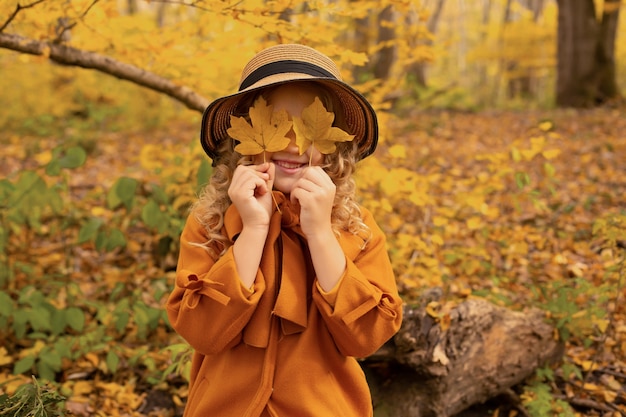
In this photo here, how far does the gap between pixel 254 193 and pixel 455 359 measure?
1499mm

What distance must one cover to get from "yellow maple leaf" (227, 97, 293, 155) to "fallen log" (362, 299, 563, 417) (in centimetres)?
137

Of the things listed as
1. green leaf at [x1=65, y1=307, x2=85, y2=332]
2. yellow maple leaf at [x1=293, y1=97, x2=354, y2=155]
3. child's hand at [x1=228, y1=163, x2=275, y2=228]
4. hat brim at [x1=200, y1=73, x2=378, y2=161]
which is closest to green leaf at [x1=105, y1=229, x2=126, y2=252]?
green leaf at [x1=65, y1=307, x2=85, y2=332]

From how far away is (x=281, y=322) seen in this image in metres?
1.45

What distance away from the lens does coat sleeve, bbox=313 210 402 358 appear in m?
1.36

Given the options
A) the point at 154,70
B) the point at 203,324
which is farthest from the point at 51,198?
the point at 203,324

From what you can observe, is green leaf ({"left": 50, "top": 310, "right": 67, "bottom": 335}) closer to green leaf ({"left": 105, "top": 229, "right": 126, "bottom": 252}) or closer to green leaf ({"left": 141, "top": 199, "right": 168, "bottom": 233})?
green leaf ({"left": 105, "top": 229, "right": 126, "bottom": 252})

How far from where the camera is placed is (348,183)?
63.1 inches

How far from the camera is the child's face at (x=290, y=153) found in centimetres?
145

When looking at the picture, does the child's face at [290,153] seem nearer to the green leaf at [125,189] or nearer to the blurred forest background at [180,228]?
the blurred forest background at [180,228]

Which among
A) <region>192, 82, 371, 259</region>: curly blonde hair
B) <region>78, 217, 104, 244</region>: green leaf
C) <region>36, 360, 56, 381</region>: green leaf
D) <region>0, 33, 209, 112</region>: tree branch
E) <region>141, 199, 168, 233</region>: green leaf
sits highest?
<region>0, 33, 209, 112</region>: tree branch

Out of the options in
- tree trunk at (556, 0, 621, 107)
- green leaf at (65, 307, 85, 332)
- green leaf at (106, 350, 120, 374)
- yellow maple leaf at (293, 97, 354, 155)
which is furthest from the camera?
tree trunk at (556, 0, 621, 107)

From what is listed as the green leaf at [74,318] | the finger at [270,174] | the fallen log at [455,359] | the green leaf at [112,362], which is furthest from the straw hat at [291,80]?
the green leaf at [74,318]

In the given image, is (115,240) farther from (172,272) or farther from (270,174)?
(270,174)

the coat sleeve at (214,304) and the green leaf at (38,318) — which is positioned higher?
the coat sleeve at (214,304)
